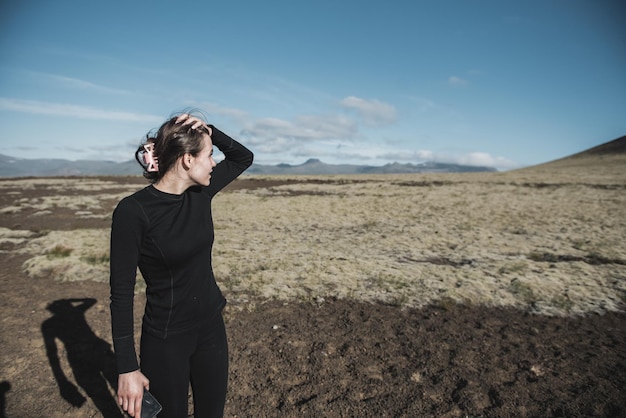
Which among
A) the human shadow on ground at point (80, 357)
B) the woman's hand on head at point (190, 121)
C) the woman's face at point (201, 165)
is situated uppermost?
the woman's hand on head at point (190, 121)

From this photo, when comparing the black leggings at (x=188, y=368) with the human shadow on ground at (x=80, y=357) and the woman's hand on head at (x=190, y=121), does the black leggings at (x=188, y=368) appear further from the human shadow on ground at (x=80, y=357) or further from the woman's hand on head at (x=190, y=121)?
the human shadow on ground at (x=80, y=357)

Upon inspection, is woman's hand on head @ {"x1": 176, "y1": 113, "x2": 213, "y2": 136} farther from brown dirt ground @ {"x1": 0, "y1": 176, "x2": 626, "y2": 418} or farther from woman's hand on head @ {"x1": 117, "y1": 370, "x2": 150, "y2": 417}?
brown dirt ground @ {"x1": 0, "y1": 176, "x2": 626, "y2": 418}

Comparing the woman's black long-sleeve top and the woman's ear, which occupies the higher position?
the woman's ear

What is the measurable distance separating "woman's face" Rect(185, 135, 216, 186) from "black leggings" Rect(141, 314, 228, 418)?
4.21 feet

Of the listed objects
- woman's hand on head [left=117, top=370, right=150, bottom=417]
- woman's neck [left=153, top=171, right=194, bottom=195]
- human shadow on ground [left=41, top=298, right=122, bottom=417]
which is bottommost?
human shadow on ground [left=41, top=298, right=122, bottom=417]

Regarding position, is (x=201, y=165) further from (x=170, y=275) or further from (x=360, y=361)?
(x=360, y=361)

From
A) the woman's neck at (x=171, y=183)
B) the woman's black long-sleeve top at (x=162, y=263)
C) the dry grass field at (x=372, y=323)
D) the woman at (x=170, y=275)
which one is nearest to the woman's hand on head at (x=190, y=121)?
the woman at (x=170, y=275)

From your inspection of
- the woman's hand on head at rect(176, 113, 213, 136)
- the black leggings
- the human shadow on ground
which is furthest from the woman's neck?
the human shadow on ground

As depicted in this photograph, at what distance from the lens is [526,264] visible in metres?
12.6

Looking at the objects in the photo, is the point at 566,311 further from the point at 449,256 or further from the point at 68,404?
the point at 68,404

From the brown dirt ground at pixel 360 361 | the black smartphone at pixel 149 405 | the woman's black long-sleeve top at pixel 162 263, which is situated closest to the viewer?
the woman's black long-sleeve top at pixel 162 263

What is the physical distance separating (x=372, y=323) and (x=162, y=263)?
6779 millimetres

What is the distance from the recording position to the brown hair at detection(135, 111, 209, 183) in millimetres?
2658

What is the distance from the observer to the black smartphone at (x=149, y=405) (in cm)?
250
